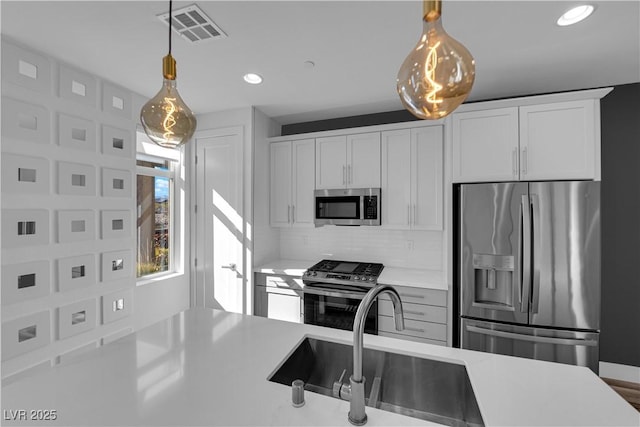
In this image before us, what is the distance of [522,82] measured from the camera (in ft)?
8.51

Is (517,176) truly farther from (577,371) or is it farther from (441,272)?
(577,371)

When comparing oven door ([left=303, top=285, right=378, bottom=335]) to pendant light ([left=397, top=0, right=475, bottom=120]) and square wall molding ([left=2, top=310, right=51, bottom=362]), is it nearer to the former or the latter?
square wall molding ([left=2, top=310, right=51, bottom=362])

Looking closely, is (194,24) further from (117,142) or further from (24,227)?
(24,227)

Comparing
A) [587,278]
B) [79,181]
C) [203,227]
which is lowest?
[587,278]

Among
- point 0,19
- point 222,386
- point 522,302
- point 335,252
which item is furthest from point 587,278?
point 0,19

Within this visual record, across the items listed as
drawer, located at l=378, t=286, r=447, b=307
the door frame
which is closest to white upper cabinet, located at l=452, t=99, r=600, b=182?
drawer, located at l=378, t=286, r=447, b=307

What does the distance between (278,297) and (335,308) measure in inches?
24.2

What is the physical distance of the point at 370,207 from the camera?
121 inches

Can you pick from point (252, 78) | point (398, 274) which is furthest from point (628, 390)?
point (252, 78)

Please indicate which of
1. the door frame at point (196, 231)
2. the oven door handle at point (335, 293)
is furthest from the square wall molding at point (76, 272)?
the oven door handle at point (335, 293)

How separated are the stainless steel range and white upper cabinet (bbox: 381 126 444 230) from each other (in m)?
0.60

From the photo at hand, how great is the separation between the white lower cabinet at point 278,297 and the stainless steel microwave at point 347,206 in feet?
2.24

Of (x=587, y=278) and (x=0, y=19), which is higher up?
(x=0, y=19)

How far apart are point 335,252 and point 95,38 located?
2.74 m
